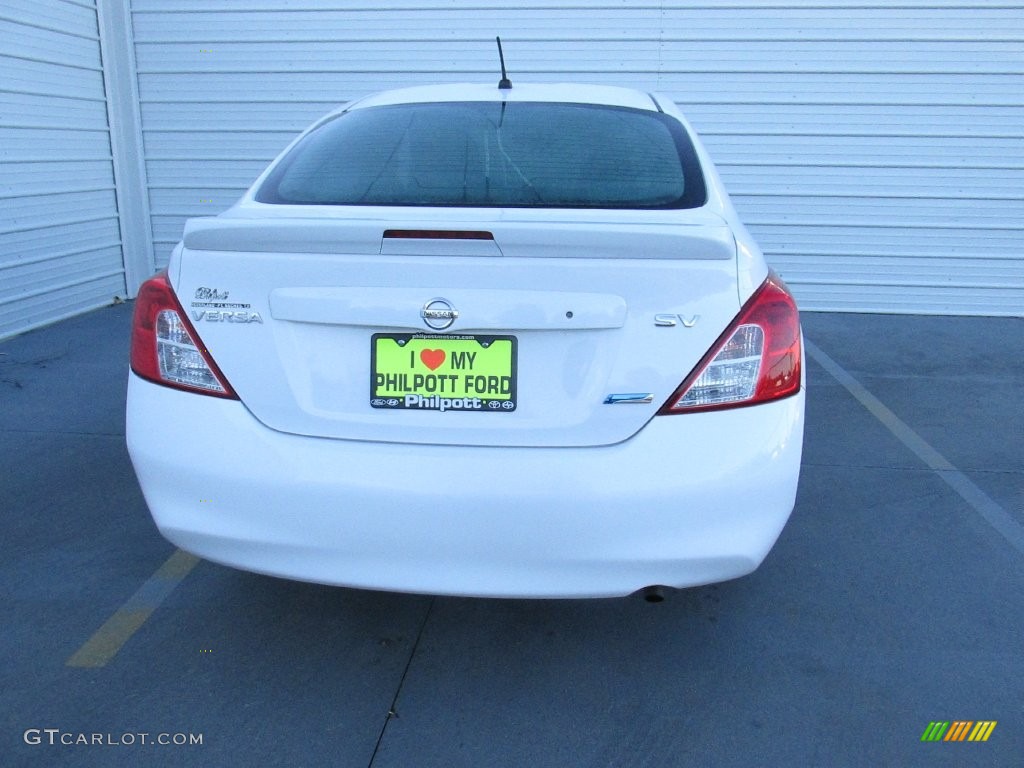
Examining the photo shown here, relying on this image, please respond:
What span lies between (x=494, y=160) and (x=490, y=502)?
46.0 inches

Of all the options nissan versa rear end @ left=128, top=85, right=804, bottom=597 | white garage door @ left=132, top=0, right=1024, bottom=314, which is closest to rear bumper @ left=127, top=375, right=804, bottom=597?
nissan versa rear end @ left=128, top=85, right=804, bottom=597

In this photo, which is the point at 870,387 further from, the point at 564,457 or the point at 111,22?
the point at 111,22

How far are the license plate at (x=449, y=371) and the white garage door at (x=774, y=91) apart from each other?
5819 mm

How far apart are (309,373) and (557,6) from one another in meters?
5.93

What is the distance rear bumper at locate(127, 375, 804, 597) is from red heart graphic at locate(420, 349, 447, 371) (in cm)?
19

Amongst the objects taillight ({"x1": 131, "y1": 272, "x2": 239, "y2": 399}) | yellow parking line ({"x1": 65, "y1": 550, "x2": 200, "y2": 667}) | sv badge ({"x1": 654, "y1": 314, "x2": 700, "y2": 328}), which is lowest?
yellow parking line ({"x1": 65, "y1": 550, "x2": 200, "y2": 667})

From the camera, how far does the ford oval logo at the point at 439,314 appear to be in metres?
2.01

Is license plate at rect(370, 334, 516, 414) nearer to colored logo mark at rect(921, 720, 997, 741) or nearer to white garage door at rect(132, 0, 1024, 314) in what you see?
colored logo mark at rect(921, 720, 997, 741)

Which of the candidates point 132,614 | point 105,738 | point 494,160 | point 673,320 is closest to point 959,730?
point 673,320

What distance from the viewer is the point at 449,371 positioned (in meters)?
2.04

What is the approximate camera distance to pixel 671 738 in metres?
2.22

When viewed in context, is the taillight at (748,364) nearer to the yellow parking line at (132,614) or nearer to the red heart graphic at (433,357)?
the red heart graphic at (433,357)

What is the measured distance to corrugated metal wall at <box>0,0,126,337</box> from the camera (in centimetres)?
620

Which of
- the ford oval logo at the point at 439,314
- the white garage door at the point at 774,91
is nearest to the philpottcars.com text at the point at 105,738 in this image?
the ford oval logo at the point at 439,314
